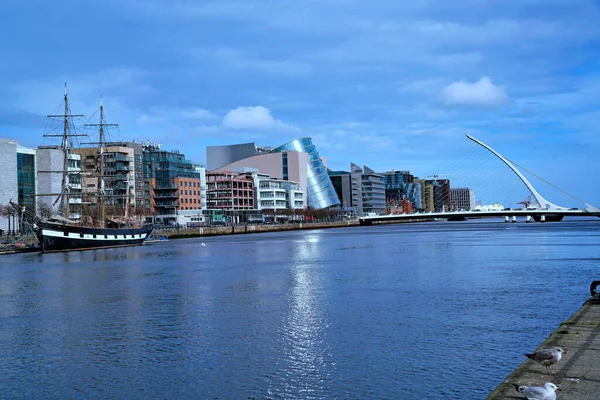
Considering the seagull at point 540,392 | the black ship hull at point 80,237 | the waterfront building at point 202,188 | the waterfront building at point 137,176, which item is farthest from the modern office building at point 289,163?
the seagull at point 540,392

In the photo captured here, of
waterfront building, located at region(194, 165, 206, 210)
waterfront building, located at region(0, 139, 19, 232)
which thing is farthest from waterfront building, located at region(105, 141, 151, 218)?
waterfront building, located at region(0, 139, 19, 232)

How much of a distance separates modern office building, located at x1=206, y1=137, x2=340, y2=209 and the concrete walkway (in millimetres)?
149966

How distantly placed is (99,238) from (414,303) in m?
54.8

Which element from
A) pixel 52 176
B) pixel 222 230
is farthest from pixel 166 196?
pixel 52 176

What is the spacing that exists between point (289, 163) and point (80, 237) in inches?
3915

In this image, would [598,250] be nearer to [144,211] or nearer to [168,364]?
[168,364]

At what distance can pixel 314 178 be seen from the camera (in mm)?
170125

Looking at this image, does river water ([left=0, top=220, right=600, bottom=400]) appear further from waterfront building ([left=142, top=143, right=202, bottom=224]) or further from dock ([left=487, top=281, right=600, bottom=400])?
waterfront building ([left=142, top=143, right=202, bottom=224])

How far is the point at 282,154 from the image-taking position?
537 ft

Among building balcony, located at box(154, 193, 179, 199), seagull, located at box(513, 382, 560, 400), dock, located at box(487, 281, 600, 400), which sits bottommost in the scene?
dock, located at box(487, 281, 600, 400)

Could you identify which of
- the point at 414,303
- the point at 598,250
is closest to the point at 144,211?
the point at 598,250

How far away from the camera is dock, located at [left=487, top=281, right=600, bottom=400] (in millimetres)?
8461

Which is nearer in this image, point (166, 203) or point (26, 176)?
point (26, 176)

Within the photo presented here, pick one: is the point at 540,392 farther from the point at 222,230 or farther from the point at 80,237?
the point at 222,230
